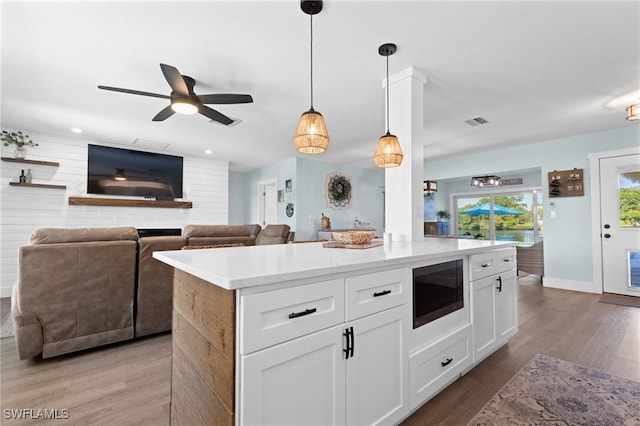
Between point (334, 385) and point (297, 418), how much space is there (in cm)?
19

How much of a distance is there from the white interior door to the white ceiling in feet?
2.42

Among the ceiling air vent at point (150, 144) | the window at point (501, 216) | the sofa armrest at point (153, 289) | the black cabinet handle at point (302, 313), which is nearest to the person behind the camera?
the black cabinet handle at point (302, 313)

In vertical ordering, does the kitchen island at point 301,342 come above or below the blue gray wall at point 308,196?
below

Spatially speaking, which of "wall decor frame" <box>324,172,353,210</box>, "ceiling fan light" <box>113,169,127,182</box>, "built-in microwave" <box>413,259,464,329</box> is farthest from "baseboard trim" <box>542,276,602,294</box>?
"ceiling fan light" <box>113,169,127,182</box>

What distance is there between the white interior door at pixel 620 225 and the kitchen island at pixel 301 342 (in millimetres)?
4315

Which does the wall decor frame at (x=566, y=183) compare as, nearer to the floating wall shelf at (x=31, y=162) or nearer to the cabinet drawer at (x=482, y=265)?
the cabinet drawer at (x=482, y=265)

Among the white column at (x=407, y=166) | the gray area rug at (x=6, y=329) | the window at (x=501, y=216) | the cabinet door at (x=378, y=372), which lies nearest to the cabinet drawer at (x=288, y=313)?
Answer: the cabinet door at (x=378, y=372)

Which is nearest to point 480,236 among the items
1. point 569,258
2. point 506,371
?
point 569,258

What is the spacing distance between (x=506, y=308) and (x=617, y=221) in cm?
334

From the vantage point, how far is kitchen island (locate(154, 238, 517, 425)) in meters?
0.96

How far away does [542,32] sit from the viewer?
216cm

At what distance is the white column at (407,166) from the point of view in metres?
2.62

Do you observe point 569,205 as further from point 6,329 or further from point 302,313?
point 6,329

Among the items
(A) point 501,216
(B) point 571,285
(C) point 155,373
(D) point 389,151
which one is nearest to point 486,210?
(A) point 501,216
